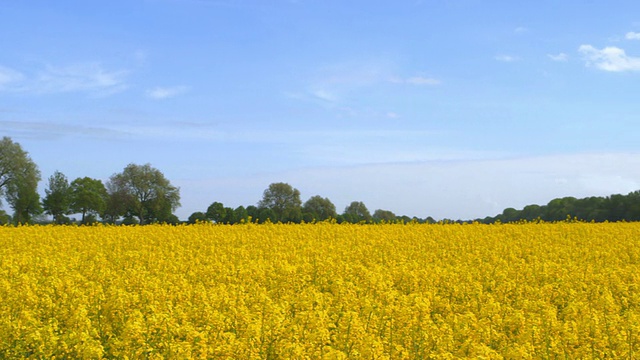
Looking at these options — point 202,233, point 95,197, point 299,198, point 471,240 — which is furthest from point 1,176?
point 471,240

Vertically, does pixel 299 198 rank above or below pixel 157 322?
above

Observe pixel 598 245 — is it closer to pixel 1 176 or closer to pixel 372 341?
pixel 372 341

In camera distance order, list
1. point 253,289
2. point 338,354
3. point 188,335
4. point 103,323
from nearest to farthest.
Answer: point 338,354, point 188,335, point 103,323, point 253,289

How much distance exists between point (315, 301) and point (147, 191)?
68.0 meters

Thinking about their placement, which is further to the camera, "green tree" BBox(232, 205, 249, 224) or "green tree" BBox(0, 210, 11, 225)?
"green tree" BBox(0, 210, 11, 225)

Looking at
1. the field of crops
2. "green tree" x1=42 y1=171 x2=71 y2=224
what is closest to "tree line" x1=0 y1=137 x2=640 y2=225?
"green tree" x1=42 y1=171 x2=71 y2=224

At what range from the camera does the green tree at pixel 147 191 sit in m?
72.3

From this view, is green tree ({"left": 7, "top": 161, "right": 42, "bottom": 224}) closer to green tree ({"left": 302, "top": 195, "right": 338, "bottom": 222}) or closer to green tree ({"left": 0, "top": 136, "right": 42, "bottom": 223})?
green tree ({"left": 0, "top": 136, "right": 42, "bottom": 223})

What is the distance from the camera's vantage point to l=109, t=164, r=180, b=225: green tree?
72312 millimetres

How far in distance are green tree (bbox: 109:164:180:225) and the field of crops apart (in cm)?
5256

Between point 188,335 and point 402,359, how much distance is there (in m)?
2.73

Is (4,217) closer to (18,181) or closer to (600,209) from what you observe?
(18,181)

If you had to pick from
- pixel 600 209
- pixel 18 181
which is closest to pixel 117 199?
pixel 18 181

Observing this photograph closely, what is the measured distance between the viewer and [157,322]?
309 inches
